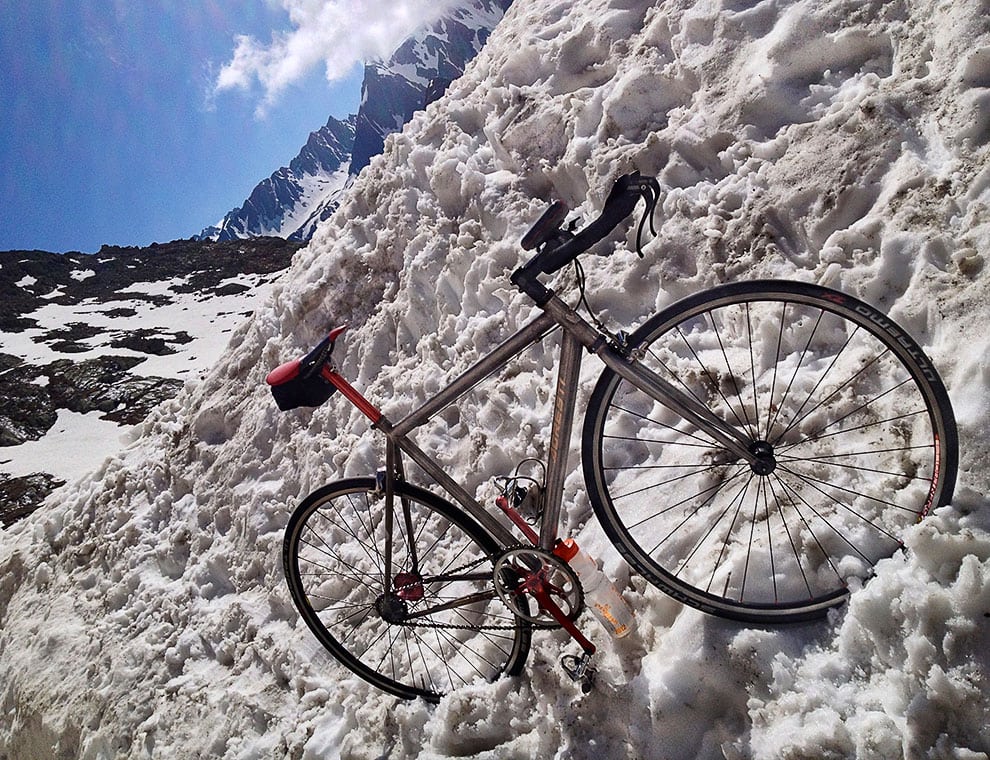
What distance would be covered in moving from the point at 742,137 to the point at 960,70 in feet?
3.71

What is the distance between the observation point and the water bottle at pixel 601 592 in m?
2.72

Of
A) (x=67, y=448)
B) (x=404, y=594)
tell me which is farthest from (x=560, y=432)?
(x=67, y=448)

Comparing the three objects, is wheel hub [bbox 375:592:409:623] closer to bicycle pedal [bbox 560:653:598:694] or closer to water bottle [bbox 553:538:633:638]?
bicycle pedal [bbox 560:653:598:694]

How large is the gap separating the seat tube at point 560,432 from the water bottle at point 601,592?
0.10 meters

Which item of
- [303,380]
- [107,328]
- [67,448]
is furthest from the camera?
[107,328]

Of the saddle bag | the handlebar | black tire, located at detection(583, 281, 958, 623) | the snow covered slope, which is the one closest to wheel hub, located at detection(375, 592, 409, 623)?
the snow covered slope

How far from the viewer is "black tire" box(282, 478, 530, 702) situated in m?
3.18

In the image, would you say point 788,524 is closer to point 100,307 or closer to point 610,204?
point 610,204

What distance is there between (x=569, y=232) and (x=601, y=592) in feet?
5.61

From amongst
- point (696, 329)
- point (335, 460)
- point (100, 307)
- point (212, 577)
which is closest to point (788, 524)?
point (696, 329)

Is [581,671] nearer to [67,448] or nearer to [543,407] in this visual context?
[543,407]

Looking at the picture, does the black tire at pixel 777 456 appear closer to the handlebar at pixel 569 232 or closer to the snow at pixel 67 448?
the handlebar at pixel 569 232

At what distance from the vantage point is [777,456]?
274 cm

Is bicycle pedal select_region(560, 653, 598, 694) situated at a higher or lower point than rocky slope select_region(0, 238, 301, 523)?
lower
